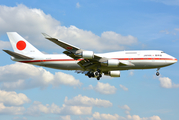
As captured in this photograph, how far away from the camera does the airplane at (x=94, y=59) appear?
43.4 meters

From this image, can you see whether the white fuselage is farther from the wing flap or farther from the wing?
the wing flap

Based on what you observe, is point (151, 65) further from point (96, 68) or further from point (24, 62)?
point (24, 62)

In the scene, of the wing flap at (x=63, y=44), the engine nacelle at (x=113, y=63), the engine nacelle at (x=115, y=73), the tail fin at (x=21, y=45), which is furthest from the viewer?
the engine nacelle at (x=115, y=73)

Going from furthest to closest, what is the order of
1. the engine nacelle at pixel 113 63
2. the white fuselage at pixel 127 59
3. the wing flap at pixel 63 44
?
the white fuselage at pixel 127 59 → the engine nacelle at pixel 113 63 → the wing flap at pixel 63 44

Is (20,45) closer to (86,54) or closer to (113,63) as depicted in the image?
(86,54)

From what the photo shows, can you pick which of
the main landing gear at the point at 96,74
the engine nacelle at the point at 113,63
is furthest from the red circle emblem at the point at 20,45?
the engine nacelle at the point at 113,63

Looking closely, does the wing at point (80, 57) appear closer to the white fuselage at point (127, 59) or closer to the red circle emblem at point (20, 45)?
the white fuselage at point (127, 59)

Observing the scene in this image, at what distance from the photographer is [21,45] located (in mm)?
51062

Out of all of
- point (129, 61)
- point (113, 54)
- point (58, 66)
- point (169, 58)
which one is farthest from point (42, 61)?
point (169, 58)

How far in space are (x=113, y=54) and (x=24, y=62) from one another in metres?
18.8

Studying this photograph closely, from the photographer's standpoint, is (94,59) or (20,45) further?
(20,45)

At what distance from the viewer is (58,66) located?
4797 centimetres

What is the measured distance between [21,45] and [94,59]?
17874mm

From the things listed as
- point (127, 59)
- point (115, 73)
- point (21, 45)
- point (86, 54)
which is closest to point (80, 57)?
point (86, 54)
